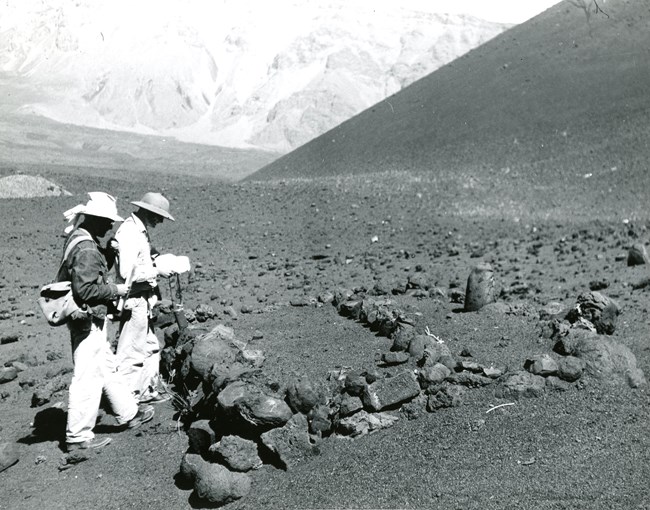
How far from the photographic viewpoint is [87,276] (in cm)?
443

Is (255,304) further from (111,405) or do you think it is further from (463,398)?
(463,398)

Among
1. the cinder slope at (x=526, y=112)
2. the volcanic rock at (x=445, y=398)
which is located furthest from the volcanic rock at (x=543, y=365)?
the cinder slope at (x=526, y=112)

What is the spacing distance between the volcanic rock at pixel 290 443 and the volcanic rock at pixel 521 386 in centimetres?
136

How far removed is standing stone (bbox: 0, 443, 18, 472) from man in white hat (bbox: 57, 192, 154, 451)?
0.42m

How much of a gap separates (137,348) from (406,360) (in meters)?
2.19

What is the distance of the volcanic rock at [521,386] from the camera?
4.38m

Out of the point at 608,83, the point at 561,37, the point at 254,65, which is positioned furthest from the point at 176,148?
the point at 608,83

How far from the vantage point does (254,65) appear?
94500 mm

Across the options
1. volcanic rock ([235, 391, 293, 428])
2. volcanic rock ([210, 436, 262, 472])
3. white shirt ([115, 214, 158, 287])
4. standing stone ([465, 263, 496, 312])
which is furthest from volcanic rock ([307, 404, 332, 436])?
standing stone ([465, 263, 496, 312])

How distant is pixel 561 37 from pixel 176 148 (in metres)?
53.0

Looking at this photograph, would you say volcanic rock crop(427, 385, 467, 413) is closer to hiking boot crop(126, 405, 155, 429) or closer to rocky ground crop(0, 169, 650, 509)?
rocky ground crop(0, 169, 650, 509)

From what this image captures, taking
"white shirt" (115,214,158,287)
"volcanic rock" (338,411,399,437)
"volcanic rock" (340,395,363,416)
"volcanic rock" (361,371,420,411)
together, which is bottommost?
"volcanic rock" (338,411,399,437)

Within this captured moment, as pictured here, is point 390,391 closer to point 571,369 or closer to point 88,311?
point 571,369

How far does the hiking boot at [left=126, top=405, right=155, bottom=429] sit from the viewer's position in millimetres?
5016
